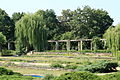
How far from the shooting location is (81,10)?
60.5 metres

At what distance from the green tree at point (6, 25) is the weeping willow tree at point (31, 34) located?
11563mm

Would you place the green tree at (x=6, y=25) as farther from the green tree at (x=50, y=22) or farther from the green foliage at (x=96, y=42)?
the green foliage at (x=96, y=42)

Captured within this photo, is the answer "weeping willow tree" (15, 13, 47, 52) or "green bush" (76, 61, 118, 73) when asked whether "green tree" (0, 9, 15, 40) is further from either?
"green bush" (76, 61, 118, 73)

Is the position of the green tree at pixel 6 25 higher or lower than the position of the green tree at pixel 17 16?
lower

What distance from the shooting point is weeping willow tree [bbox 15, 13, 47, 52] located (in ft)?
154

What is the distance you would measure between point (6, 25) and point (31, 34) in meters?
15.3

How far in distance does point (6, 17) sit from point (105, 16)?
73.5ft

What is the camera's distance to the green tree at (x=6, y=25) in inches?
2355

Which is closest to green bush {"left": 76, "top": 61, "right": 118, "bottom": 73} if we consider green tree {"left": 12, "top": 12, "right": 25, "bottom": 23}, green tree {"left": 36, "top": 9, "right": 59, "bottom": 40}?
green tree {"left": 36, "top": 9, "right": 59, "bottom": 40}

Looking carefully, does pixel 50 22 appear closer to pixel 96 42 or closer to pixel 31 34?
pixel 96 42

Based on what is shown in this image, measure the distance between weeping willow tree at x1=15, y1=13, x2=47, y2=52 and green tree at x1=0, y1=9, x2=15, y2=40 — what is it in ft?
37.9

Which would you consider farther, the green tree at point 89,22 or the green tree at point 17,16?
the green tree at point 17,16

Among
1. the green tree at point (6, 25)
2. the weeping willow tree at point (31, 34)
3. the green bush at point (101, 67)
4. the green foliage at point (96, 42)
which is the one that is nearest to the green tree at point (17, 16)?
the green tree at point (6, 25)

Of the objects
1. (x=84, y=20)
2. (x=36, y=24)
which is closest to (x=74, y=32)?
(x=84, y=20)
